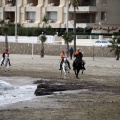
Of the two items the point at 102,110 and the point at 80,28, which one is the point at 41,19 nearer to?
the point at 80,28

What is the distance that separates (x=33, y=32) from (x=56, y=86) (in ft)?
184

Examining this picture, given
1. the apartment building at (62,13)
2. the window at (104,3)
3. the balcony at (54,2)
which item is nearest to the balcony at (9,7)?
the apartment building at (62,13)

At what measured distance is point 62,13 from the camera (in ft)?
303

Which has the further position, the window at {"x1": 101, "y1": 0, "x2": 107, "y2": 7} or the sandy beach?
the window at {"x1": 101, "y1": 0, "x2": 107, "y2": 7}

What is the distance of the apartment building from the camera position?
88.9m

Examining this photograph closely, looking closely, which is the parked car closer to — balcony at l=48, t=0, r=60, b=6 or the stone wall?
the stone wall

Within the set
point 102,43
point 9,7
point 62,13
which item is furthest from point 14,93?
point 9,7

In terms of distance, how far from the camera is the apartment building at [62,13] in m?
88.9

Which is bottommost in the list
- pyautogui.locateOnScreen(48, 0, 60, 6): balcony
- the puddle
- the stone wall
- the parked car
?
the stone wall

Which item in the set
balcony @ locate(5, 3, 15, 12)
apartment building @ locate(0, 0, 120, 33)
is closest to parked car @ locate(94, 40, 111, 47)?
apartment building @ locate(0, 0, 120, 33)

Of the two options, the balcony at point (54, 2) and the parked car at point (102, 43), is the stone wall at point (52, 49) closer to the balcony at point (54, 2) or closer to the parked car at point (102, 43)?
the parked car at point (102, 43)

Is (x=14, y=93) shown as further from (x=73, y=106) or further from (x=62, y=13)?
(x=62, y=13)

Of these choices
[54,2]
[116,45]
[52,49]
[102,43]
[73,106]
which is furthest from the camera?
[54,2]

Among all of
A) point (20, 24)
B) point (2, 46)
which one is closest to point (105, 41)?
point (2, 46)
